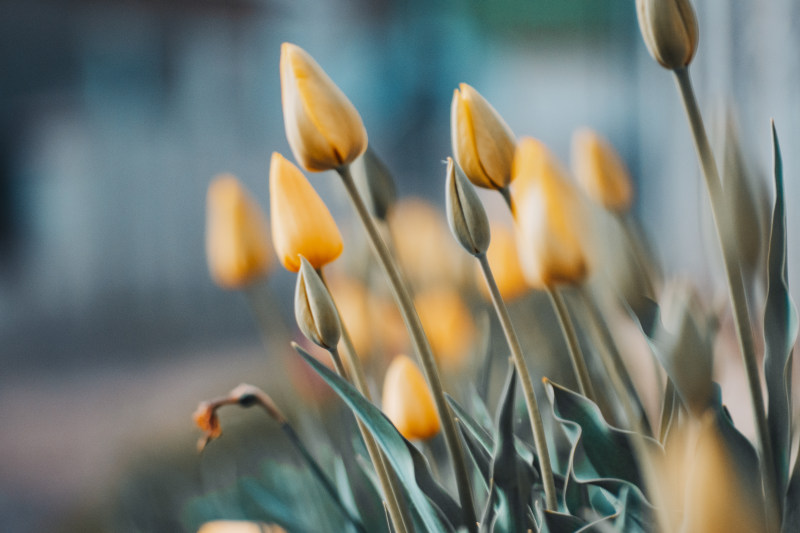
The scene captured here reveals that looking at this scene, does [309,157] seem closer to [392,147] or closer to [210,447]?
[210,447]

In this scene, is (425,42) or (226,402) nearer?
(226,402)

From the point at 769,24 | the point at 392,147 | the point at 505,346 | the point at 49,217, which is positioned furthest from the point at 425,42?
the point at 505,346

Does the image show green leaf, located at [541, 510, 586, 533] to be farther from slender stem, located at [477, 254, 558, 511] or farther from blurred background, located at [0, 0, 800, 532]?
blurred background, located at [0, 0, 800, 532]

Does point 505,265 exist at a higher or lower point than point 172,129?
lower

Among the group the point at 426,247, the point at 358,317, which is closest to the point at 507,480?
the point at 358,317

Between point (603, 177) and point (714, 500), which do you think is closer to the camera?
point (714, 500)

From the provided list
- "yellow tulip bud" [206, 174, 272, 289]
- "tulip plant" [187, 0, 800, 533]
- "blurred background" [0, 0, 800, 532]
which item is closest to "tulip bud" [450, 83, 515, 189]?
"tulip plant" [187, 0, 800, 533]

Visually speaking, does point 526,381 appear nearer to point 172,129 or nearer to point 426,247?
point 426,247
